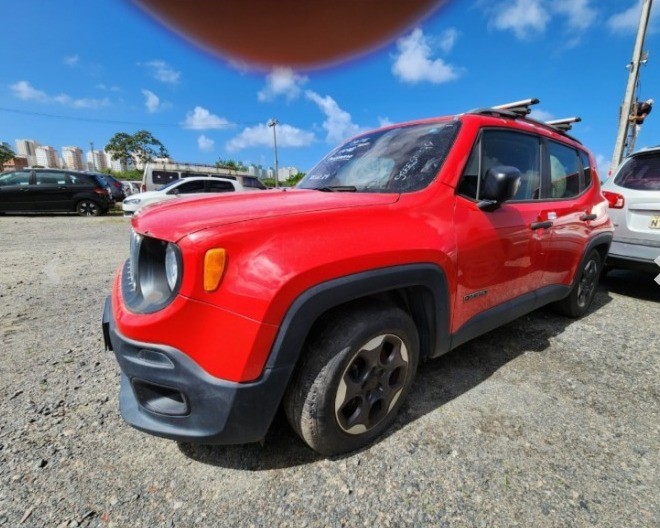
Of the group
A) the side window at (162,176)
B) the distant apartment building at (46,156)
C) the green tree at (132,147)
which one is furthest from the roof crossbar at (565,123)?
the distant apartment building at (46,156)

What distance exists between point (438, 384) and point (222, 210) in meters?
1.77

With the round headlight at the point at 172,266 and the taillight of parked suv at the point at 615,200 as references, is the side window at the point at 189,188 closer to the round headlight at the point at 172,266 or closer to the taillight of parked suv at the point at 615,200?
the taillight of parked suv at the point at 615,200

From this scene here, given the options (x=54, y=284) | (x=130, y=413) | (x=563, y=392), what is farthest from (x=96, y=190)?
(x=563, y=392)

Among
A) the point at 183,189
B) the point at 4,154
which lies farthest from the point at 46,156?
the point at 183,189

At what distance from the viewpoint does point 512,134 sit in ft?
8.49

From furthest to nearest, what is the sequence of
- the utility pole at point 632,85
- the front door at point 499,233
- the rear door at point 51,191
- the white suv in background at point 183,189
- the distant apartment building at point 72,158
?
the distant apartment building at point 72,158 → the rear door at point 51,191 → the white suv in background at point 183,189 → the utility pole at point 632,85 → the front door at point 499,233

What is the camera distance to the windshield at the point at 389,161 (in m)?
2.13

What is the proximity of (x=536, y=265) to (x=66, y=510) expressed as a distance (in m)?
3.01

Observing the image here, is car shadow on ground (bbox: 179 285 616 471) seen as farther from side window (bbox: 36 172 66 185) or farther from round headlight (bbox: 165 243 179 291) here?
side window (bbox: 36 172 66 185)

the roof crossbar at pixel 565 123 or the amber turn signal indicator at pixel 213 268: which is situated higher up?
the roof crossbar at pixel 565 123

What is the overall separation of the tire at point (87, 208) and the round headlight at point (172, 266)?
14263 millimetres

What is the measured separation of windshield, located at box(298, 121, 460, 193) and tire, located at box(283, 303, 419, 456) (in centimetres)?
79

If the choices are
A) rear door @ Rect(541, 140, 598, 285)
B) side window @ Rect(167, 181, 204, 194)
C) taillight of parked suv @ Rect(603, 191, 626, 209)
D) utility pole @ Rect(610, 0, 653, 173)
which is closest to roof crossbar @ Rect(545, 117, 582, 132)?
rear door @ Rect(541, 140, 598, 285)

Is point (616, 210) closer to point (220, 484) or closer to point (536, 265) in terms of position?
point (536, 265)
